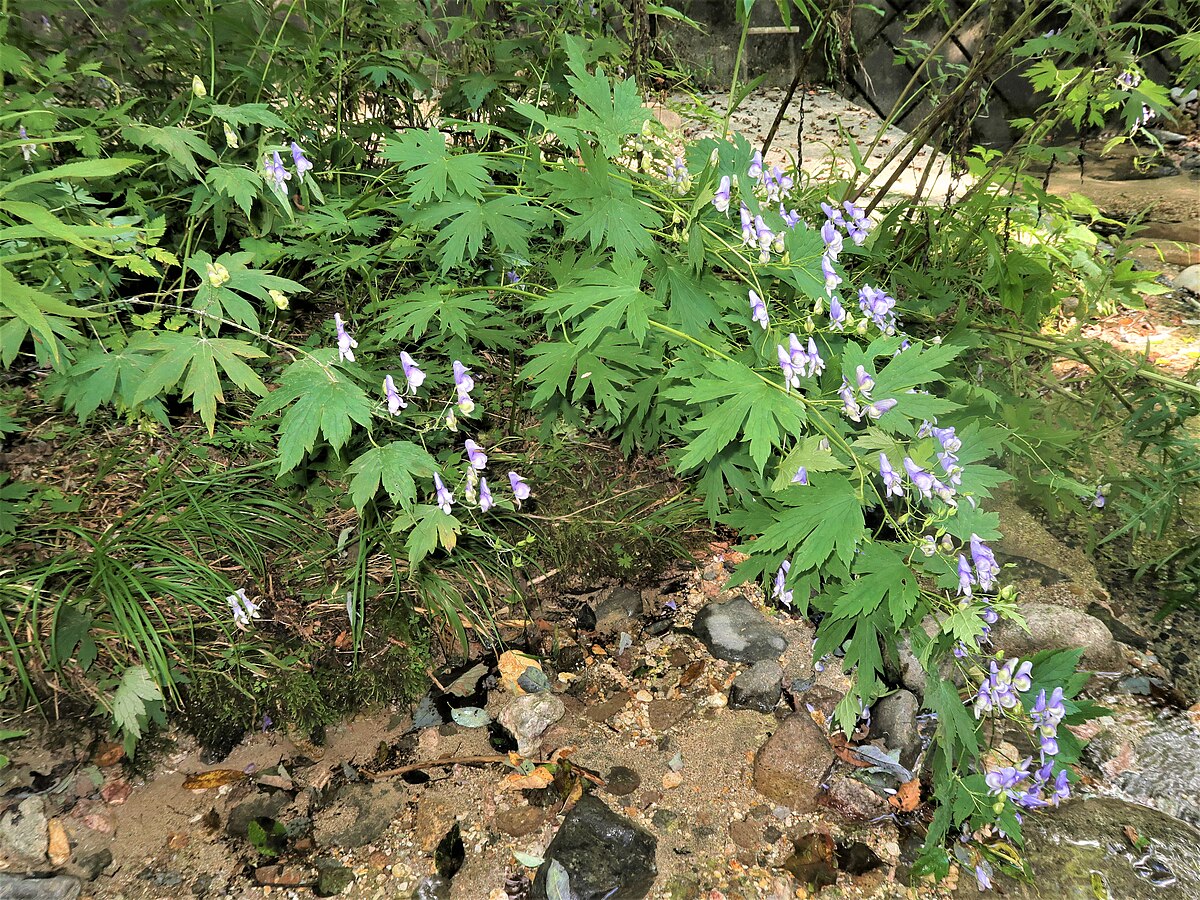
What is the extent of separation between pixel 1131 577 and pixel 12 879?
10.7 ft

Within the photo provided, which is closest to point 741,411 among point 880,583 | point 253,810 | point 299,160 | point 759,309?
point 759,309

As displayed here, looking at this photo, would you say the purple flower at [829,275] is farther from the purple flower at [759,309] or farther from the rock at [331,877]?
the rock at [331,877]

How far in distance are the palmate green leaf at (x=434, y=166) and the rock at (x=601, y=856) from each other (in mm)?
1532

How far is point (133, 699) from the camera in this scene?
191 centimetres

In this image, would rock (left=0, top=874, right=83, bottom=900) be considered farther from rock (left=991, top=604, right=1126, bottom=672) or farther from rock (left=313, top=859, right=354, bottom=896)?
rock (left=991, top=604, right=1126, bottom=672)

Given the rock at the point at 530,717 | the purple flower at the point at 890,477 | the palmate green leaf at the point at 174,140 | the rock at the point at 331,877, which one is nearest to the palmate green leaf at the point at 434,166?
the palmate green leaf at the point at 174,140

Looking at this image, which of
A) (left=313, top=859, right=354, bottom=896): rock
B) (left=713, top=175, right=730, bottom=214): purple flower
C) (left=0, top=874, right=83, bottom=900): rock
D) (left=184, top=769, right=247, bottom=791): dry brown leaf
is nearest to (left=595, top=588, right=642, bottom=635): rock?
(left=313, top=859, right=354, bottom=896): rock

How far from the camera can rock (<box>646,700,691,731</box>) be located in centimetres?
213

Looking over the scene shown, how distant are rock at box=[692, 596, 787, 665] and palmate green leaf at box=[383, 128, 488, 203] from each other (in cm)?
142

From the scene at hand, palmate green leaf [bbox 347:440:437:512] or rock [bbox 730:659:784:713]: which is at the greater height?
palmate green leaf [bbox 347:440:437:512]

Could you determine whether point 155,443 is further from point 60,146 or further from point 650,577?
point 650,577

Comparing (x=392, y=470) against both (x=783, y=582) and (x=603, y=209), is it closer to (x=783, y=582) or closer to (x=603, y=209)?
(x=603, y=209)

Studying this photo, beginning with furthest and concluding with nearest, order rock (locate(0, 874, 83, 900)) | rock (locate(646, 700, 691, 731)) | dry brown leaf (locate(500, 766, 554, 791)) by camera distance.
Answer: rock (locate(646, 700, 691, 731))
dry brown leaf (locate(500, 766, 554, 791))
rock (locate(0, 874, 83, 900))

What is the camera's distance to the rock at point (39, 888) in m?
1.63
